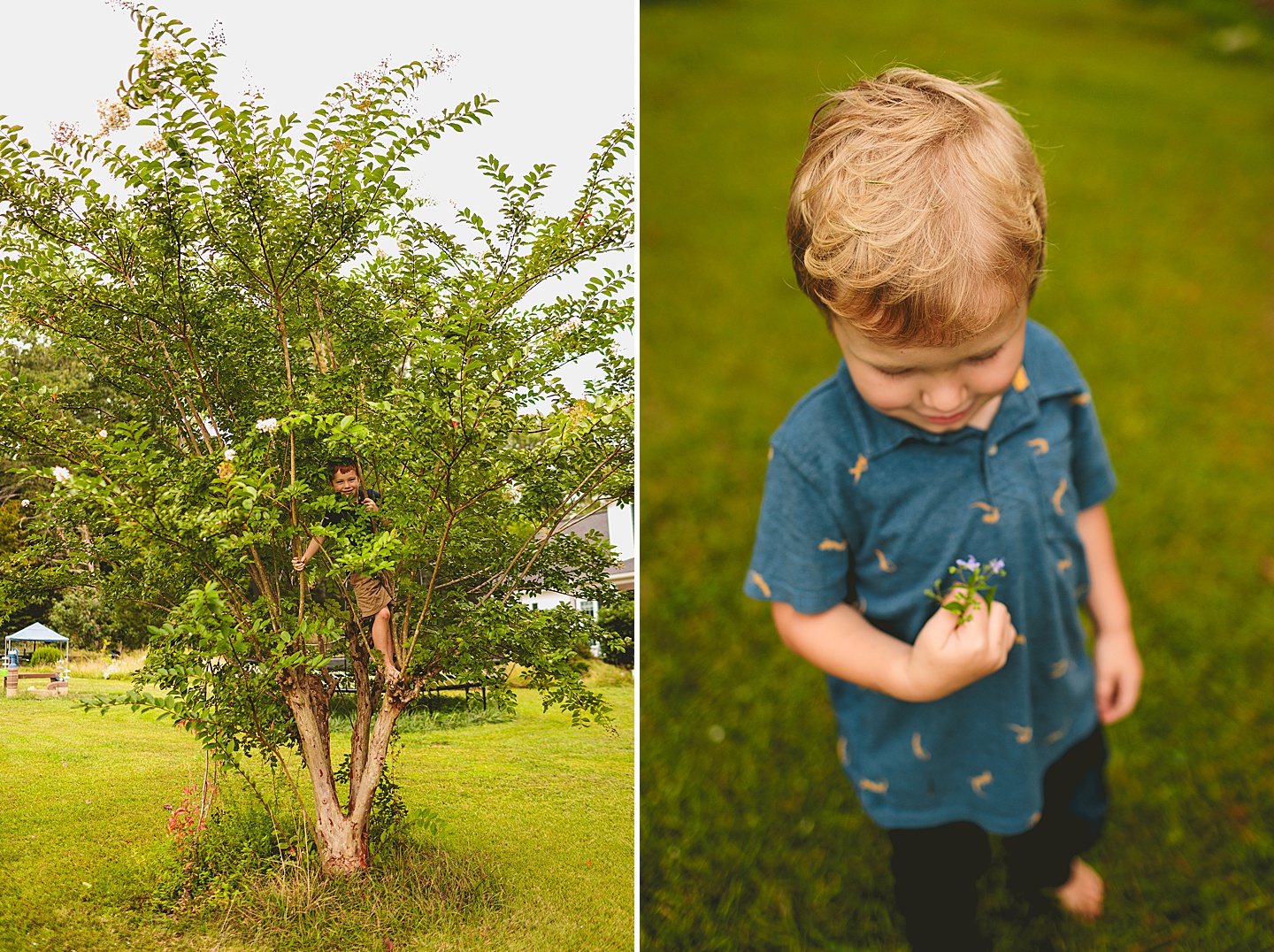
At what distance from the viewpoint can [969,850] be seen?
1770 millimetres

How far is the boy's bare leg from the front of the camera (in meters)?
2.44

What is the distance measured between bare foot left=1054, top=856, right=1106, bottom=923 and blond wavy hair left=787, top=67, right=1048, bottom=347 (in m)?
1.45

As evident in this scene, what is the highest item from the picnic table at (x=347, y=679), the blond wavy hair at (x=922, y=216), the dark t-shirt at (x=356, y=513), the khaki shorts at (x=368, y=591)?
the blond wavy hair at (x=922, y=216)

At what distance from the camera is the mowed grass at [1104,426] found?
221 cm

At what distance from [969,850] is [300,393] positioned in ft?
6.07

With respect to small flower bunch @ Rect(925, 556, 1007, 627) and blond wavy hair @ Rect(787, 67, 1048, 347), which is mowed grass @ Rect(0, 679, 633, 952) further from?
blond wavy hair @ Rect(787, 67, 1048, 347)

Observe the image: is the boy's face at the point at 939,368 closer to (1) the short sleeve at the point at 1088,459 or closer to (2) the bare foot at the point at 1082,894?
(1) the short sleeve at the point at 1088,459

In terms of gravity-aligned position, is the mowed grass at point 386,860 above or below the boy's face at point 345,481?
below

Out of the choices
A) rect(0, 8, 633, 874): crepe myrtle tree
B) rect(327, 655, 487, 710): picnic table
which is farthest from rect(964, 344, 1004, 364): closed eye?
rect(327, 655, 487, 710): picnic table

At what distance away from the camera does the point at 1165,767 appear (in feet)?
7.98

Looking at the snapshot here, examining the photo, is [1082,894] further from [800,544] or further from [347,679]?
[347,679]

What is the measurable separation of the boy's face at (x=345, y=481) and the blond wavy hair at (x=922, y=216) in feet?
4.83

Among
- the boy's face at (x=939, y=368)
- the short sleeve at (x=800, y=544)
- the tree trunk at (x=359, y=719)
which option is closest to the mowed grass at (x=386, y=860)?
the tree trunk at (x=359, y=719)

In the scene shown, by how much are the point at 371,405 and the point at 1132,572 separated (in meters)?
2.44
